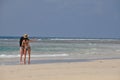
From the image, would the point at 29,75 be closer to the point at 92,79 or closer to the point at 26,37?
the point at 92,79

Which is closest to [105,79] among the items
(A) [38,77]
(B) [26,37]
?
(A) [38,77]

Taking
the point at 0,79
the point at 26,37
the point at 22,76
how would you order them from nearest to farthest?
the point at 0,79, the point at 22,76, the point at 26,37

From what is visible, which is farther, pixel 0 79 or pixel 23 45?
pixel 23 45

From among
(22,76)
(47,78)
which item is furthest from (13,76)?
(47,78)

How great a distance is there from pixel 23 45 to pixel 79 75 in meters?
5.21

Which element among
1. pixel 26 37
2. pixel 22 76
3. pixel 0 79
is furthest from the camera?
pixel 26 37

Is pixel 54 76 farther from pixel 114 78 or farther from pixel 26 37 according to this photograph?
pixel 26 37

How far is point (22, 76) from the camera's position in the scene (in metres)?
8.30

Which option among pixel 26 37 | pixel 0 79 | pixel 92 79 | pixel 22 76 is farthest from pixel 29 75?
pixel 26 37

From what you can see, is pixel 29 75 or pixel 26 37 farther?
pixel 26 37

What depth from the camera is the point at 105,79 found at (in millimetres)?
7863

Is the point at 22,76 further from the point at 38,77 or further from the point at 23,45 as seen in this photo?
the point at 23,45

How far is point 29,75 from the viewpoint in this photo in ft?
27.7

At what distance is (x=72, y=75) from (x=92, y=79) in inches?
32.8
